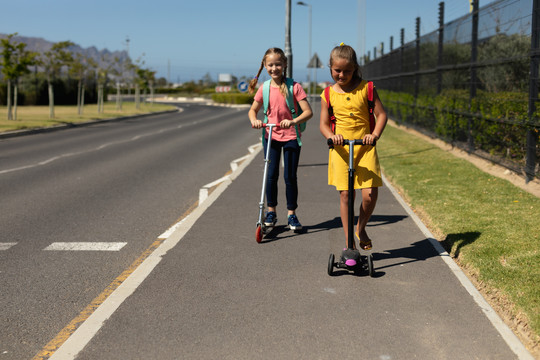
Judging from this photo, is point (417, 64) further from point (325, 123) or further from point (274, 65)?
point (325, 123)

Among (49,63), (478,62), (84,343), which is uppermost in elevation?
(49,63)

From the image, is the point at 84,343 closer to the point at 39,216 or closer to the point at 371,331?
the point at 371,331

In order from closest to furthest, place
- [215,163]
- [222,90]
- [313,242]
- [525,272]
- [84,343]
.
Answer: [84,343], [525,272], [313,242], [215,163], [222,90]

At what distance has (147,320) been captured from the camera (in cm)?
384

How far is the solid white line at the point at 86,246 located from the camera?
5.64m

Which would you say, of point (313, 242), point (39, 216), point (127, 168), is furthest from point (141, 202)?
point (127, 168)

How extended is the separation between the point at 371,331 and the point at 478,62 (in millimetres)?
9424

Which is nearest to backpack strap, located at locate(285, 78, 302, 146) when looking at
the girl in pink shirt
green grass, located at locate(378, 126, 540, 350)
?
the girl in pink shirt

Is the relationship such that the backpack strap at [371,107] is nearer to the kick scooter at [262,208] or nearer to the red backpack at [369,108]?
the red backpack at [369,108]

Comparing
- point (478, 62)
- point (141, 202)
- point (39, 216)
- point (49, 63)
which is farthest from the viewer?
point (49, 63)

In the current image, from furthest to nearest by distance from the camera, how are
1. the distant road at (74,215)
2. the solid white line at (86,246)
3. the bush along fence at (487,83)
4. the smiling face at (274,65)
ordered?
the bush along fence at (487,83) < the smiling face at (274,65) < the solid white line at (86,246) < the distant road at (74,215)

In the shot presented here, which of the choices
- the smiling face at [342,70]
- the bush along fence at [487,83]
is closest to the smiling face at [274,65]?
the smiling face at [342,70]

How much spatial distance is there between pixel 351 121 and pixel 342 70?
0.43 metres

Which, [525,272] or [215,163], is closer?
[525,272]
